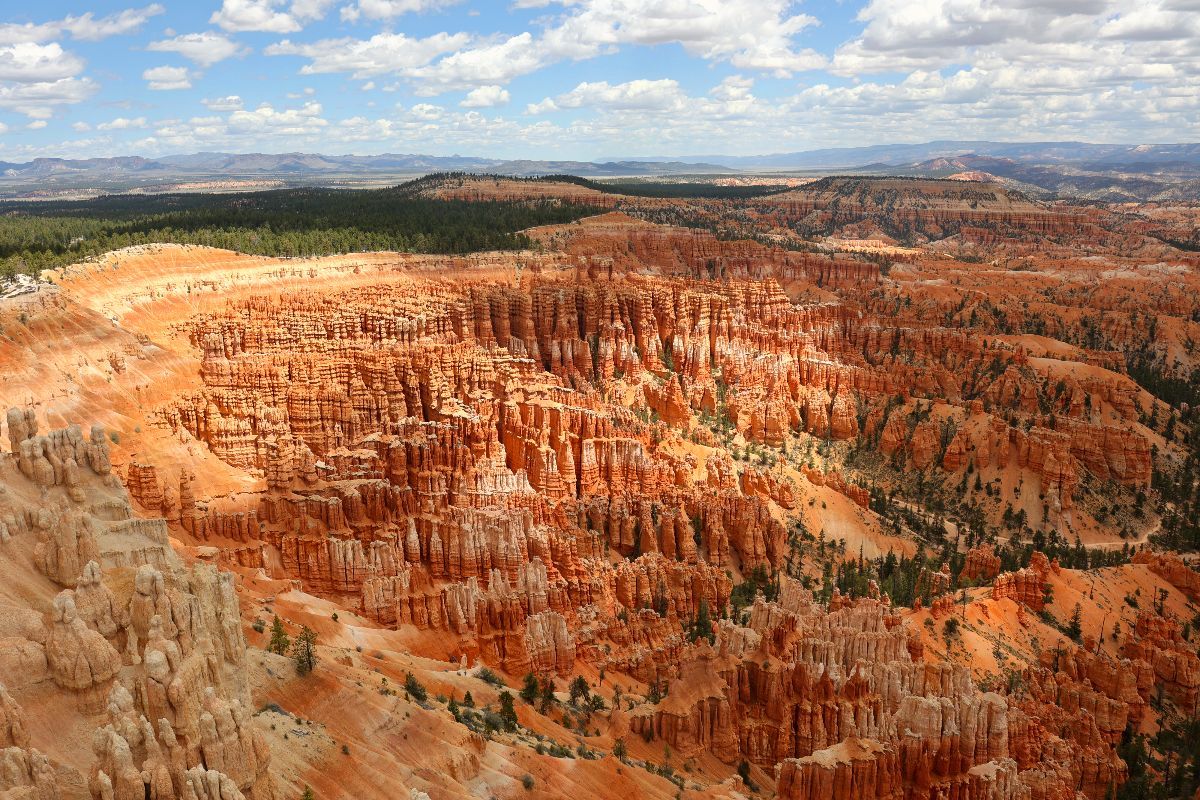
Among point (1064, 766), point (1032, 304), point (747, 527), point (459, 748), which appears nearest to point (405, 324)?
point (747, 527)

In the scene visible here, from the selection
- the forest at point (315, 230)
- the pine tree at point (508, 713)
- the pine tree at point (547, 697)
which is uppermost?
the forest at point (315, 230)

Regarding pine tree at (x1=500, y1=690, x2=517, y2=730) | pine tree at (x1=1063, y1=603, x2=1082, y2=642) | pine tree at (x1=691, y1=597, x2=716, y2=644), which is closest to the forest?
pine tree at (x1=500, y1=690, x2=517, y2=730)

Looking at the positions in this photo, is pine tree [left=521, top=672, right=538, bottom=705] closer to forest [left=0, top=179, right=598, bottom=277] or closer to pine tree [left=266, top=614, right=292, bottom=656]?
pine tree [left=266, top=614, right=292, bottom=656]

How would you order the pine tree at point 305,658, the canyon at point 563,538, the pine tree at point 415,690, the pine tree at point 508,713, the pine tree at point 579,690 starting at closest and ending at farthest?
the canyon at point 563,538
the pine tree at point 305,658
the pine tree at point 415,690
the pine tree at point 508,713
the pine tree at point 579,690

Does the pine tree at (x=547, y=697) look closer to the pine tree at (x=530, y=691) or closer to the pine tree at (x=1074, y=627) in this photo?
the pine tree at (x=530, y=691)

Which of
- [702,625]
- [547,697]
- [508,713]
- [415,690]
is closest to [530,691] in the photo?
[547,697]

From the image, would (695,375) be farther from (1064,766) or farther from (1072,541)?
(1064,766)

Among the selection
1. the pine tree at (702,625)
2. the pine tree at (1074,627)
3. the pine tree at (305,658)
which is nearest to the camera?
the pine tree at (305,658)

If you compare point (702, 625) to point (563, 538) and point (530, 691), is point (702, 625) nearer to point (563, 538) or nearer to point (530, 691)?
point (563, 538)

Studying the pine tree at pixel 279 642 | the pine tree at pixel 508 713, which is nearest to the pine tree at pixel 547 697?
the pine tree at pixel 508 713
